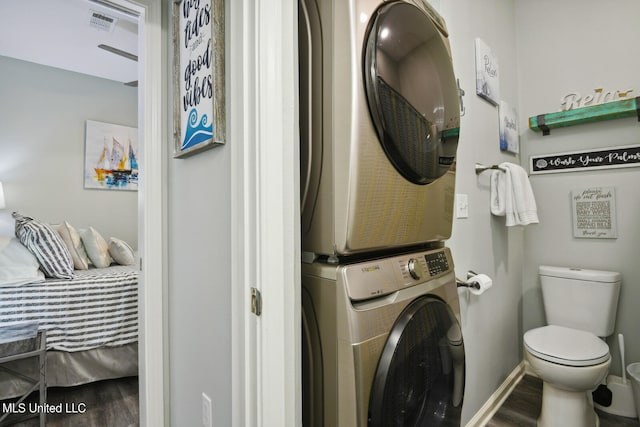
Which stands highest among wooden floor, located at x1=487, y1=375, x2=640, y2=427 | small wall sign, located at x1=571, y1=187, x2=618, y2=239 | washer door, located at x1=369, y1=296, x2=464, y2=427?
small wall sign, located at x1=571, y1=187, x2=618, y2=239

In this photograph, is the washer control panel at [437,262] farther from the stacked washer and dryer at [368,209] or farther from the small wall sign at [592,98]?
the small wall sign at [592,98]

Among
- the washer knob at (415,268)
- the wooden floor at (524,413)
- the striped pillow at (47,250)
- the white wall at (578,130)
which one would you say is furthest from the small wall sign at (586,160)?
the striped pillow at (47,250)

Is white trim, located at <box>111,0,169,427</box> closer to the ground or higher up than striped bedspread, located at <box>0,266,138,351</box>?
higher up

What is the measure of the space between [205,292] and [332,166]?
1.88 ft

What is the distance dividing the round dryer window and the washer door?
0.40m

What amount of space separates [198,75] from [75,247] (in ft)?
8.53

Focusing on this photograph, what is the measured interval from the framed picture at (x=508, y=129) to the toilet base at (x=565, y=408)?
140 cm

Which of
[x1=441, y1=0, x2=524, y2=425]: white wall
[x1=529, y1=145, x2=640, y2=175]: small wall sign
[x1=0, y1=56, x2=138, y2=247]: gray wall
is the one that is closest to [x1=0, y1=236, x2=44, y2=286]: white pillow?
[x1=0, y1=56, x2=138, y2=247]: gray wall

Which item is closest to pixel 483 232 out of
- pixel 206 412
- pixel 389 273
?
pixel 389 273

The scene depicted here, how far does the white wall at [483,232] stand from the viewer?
157 cm

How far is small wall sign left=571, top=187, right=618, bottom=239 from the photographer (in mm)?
1975

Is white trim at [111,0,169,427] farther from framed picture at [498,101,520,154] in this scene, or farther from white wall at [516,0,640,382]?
white wall at [516,0,640,382]

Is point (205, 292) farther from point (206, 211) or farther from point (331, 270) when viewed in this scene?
point (331, 270)

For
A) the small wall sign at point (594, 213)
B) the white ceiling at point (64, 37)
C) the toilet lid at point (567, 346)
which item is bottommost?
the toilet lid at point (567, 346)
